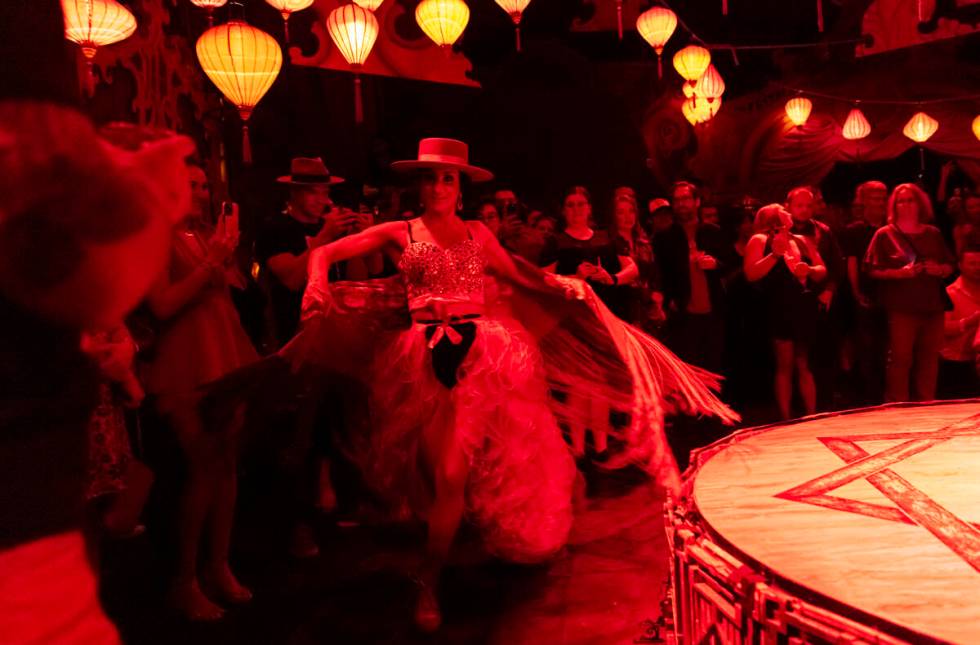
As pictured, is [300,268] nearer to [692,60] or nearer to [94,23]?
[94,23]

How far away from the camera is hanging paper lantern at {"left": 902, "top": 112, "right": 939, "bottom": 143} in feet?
29.4

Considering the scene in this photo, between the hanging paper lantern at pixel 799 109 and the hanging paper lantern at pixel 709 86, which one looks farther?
the hanging paper lantern at pixel 799 109

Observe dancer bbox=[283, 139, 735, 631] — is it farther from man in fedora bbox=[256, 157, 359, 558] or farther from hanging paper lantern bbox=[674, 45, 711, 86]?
hanging paper lantern bbox=[674, 45, 711, 86]

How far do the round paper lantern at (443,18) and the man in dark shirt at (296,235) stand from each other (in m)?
2.10

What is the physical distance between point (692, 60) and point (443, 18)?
327 cm

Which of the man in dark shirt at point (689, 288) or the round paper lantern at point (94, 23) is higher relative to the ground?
the round paper lantern at point (94, 23)

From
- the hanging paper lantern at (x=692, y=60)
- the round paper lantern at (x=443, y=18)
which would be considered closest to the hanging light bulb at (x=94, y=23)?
the round paper lantern at (x=443, y=18)

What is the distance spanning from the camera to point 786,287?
498 centimetres

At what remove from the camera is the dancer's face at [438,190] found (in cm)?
314

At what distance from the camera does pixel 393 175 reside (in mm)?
7562

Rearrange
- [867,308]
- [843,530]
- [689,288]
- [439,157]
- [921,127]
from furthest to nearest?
[921,127], [867,308], [689,288], [439,157], [843,530]

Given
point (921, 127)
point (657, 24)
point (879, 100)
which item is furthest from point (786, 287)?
point (879, 100)

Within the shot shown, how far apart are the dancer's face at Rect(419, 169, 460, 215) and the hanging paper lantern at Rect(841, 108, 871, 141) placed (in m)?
7.59

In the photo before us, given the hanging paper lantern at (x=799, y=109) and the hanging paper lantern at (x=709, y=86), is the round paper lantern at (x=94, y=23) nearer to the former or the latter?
the hanging paper lantern at (x=709, y=86)
